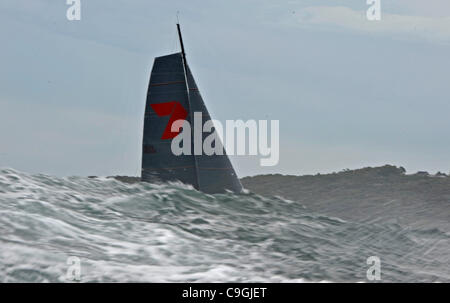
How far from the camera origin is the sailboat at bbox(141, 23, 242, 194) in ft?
64.0

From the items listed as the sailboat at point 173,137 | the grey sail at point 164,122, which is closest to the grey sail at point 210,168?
the sailboat at point 173,137

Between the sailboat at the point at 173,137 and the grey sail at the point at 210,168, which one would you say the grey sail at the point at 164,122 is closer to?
the sailboat at the point at 173,137

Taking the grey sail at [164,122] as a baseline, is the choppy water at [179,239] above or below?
below

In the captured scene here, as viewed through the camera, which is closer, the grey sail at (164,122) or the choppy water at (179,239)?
the choppy water at (179,239)

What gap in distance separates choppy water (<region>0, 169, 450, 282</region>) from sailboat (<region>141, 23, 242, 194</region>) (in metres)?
0.52

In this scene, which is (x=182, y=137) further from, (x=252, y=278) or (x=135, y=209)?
(x=252, y=278)

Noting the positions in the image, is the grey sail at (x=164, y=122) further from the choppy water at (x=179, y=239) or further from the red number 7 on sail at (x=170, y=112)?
the choppy water at (x=179, y=239)

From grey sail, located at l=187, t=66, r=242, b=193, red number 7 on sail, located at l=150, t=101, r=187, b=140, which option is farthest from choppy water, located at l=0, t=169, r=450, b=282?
red number 7 on sail, located at l=150, t=101, r=187, b=140

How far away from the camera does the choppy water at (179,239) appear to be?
32.8 ft

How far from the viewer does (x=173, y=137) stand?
19578mm
